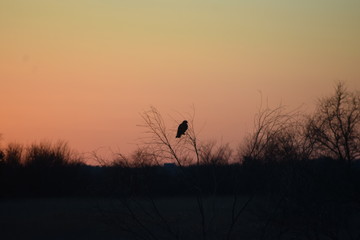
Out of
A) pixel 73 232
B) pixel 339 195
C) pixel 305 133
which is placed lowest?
pixel 73 232

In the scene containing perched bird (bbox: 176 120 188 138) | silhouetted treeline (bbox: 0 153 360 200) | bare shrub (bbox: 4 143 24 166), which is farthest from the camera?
bare shrub (bbox: 4 143 24 166)

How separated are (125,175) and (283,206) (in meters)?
3.32

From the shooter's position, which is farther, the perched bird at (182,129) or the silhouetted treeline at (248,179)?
the perched bird at (182,129)

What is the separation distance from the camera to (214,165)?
8.50 metres

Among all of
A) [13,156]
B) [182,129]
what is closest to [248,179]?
[182,129]

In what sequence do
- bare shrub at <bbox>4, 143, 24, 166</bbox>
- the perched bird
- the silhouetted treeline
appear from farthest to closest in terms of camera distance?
bare shrub at <bbox>4, 143, 24, 166</bbox>, the perched bird, the silhouetted treeline

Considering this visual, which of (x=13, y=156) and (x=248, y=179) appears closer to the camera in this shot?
(x=248, y=179)

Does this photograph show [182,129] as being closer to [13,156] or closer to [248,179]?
[248,179]

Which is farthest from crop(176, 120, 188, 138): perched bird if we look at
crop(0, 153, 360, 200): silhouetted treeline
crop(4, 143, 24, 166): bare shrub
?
crop(4, 143, 24, 166): bare shrub

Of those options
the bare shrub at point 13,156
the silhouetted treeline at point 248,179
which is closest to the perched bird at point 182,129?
the silhouetted treeline at point 248,179

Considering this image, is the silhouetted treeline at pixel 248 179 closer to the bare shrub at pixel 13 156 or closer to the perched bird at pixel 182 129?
the perched bird at pixel 182 129

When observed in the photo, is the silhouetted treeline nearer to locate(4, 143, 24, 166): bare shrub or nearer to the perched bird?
the perched bird

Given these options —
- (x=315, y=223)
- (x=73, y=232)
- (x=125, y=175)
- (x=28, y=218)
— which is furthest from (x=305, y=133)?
(x=28, y=218)

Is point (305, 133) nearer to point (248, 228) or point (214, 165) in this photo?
point (214, 165)
